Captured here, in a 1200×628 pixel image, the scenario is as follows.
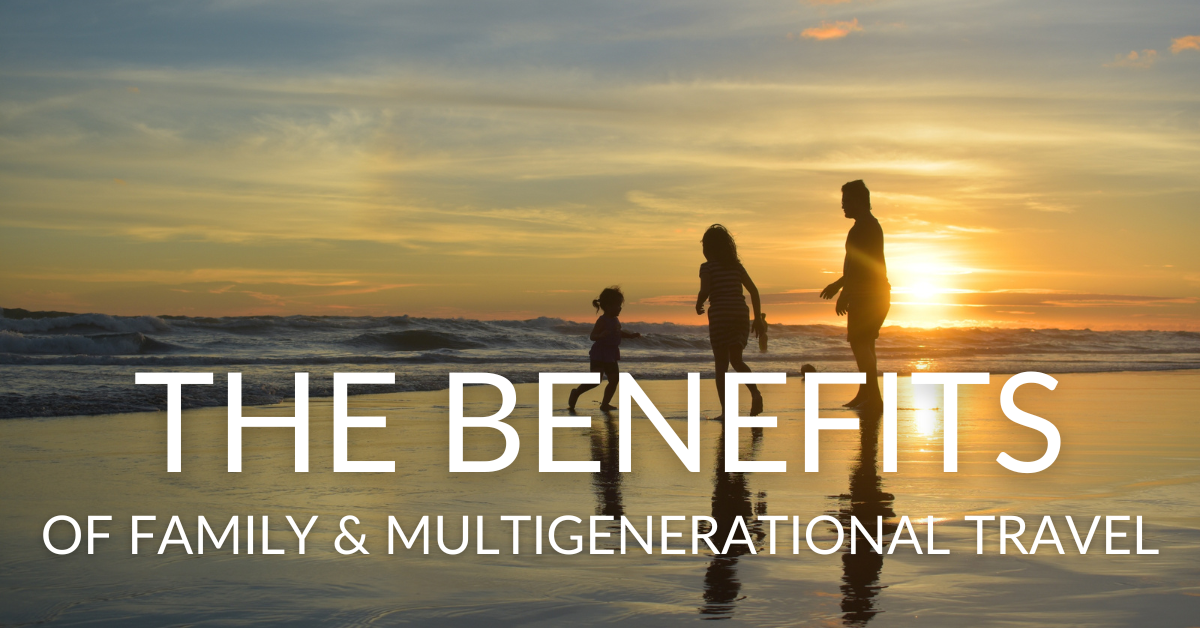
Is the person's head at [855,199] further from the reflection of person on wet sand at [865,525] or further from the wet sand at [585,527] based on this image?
the reflection of person on wet sand at [865,525]

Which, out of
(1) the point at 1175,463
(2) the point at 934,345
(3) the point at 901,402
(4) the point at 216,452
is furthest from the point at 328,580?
(2) the point at 934,345

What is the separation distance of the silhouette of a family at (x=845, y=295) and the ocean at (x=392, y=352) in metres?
4.98

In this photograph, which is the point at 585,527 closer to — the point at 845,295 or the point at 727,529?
the point at 727,529

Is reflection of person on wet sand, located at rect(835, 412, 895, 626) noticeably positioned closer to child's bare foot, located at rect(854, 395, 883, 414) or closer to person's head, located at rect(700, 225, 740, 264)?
child's bare foot, located at rect(854, 395, 883, 414)

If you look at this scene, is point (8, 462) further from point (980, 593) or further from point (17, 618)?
point (980, 593)

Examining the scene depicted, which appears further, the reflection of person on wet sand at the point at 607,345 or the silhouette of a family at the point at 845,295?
the reflection of person on wet sand at the point at 607,345

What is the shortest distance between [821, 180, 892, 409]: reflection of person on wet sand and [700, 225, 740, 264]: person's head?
846 mm

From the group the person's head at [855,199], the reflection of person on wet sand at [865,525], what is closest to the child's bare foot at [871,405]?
the person's head at [855,199]

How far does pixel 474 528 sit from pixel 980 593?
5.81 ft

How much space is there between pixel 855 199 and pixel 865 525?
5332 millimetres

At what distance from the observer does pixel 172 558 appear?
3.14m

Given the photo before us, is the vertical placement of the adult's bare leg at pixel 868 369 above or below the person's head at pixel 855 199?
below

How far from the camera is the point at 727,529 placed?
11.6ft

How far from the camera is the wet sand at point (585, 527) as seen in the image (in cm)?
257
